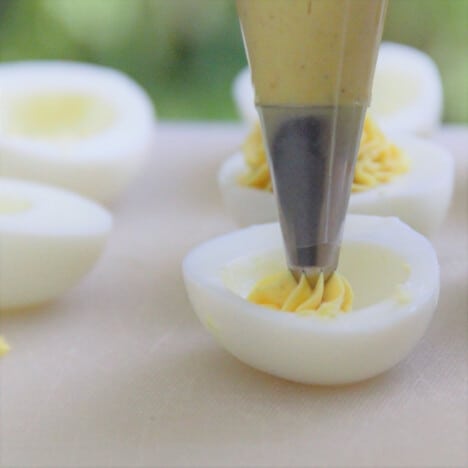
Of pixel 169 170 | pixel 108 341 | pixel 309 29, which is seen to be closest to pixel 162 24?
pixel 169 170

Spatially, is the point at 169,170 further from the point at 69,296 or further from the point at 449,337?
the point at 449,337

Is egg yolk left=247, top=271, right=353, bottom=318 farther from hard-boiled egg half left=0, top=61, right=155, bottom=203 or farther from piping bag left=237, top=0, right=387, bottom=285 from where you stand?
hard-boiled egg half left=0, top=61, right=155, bottom=203

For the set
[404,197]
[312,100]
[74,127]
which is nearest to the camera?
[312,100]

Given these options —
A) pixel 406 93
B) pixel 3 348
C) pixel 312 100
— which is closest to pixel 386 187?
pixel 312 100

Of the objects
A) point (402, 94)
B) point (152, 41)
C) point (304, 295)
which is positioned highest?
point (304, 295)

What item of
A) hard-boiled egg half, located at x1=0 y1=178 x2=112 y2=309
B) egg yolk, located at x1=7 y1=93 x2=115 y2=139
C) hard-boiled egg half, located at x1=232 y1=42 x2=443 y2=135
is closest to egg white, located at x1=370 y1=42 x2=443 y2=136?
hard-boiled egg half, located at x1=232 y1=42 x2=443 y2=135

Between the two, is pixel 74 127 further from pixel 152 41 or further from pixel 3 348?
Result: pixel 152 41
